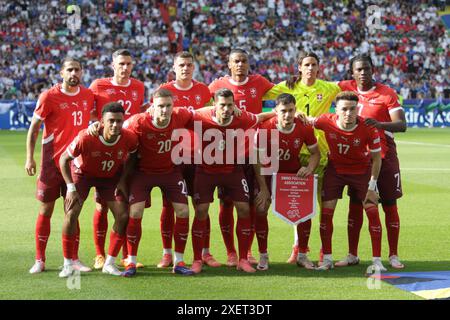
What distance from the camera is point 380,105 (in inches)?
342

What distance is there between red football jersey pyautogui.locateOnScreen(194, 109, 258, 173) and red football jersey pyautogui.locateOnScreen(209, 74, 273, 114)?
0.63 meters

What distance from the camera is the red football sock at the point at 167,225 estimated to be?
8.73 meters

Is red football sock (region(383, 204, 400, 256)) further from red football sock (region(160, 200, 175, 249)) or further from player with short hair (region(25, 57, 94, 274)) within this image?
player with short hair (region(25, 57, 94, 274))

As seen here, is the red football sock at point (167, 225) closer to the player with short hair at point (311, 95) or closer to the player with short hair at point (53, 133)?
the player with short hair at point (53, 133)

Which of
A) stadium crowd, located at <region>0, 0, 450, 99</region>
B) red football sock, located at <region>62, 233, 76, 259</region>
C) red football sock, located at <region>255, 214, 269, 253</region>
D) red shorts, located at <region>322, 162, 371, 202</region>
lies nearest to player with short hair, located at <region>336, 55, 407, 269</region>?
red shorts, located at <region>322, 162, 371, 202</region>

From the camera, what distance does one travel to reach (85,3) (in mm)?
36656

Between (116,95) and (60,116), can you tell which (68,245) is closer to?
(60,116)

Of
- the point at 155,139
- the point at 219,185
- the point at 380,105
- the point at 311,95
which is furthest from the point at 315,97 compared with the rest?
the point at 155,139

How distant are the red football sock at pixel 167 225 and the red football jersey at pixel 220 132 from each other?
0.68 m

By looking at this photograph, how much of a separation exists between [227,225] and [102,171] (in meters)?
1.58

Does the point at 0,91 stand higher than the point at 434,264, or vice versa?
the point at 0,91
